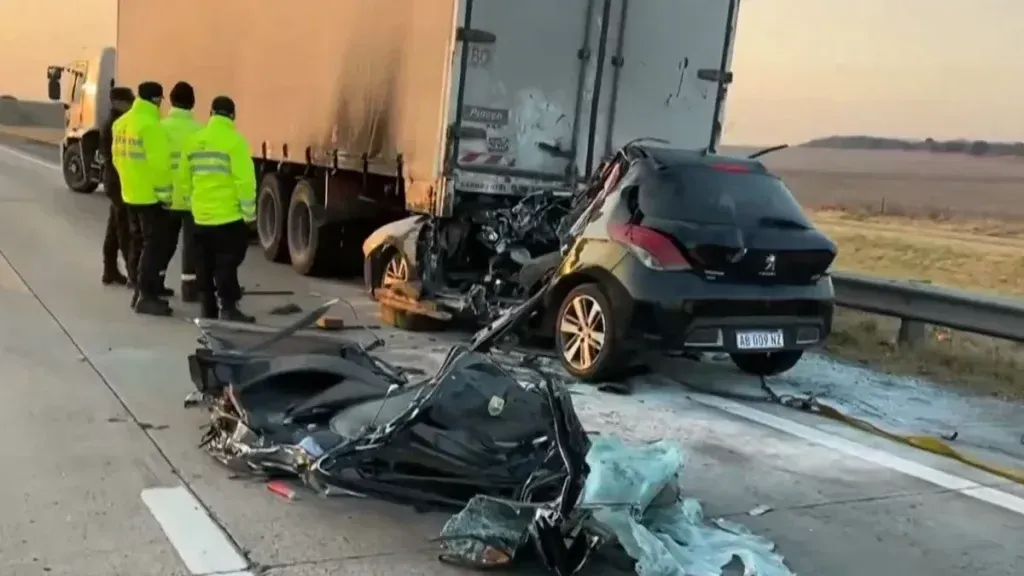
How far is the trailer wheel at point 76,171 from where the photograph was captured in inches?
890

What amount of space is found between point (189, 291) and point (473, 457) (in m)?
6.09

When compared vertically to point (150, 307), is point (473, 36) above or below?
above

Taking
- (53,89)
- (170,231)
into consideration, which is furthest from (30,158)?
(170,231)

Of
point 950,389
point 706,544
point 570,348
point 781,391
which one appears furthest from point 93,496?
point 950,389

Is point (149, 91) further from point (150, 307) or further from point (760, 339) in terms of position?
point (760, 339)

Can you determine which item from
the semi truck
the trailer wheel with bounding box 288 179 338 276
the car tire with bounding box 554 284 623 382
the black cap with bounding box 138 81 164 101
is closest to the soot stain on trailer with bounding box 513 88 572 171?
the semi truck

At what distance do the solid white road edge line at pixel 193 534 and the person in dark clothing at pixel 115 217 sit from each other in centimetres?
609

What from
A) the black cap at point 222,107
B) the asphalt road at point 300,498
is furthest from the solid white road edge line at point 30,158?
the asphalt road at point 300,498

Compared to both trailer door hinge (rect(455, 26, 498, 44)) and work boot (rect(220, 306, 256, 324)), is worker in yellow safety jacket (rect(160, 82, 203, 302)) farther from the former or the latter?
trailer door hinge (rect(455, 26, 498, 44))

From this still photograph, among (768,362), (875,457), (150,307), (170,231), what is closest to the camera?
(875,457)

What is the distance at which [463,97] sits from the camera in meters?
9.14

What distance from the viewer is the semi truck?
30.3ft

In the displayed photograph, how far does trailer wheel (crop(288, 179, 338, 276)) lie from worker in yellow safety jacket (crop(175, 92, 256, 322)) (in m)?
3.10

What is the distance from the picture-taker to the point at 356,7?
37.9 ft
